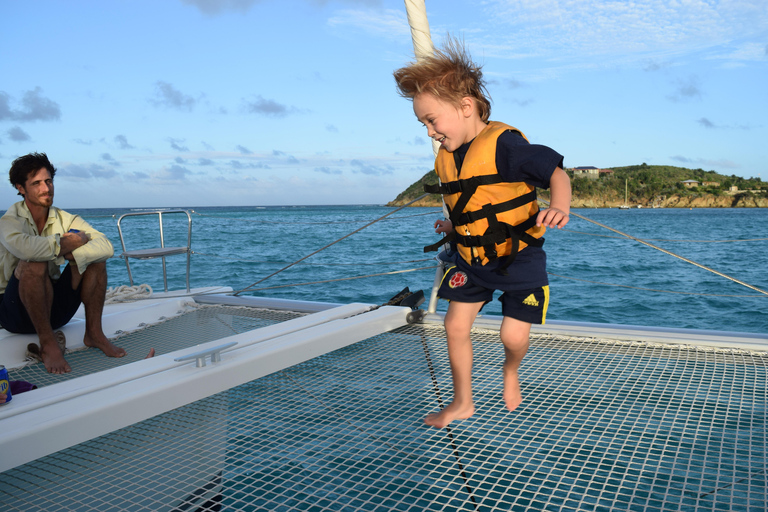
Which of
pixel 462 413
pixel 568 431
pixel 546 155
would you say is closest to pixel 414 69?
pixel 546 155

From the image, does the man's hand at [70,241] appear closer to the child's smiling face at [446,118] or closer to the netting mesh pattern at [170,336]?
the netting mesh pattern at [170,336]

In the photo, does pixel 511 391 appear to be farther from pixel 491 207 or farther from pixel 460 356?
pixel 491 207

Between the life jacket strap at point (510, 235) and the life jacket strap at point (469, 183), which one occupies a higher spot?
the life jacket strap at point (469, 183)

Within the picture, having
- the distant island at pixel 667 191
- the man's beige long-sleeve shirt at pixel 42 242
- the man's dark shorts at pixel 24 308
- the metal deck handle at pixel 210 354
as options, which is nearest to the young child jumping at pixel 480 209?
the metal deck handle at pixel 210 354

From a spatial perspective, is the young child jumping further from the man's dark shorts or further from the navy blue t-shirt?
the man's dark shorts

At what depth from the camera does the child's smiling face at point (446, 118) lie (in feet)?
5.65

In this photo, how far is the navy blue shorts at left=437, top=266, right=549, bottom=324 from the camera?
174cm

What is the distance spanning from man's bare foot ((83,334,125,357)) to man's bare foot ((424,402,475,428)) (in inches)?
67.8

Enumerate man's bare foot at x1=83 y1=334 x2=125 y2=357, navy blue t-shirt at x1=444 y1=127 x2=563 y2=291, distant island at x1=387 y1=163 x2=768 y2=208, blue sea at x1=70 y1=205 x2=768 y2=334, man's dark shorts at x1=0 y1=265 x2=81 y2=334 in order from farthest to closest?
distant island at x1=387 y1=163 x2=768 y2=208 < blue sea at x1=70 y1=205 x2=768 y2=334 < man's bare foot at x1=83 y1=334 x2=125 y2=357 < man's dark shorts at x1=0 y1=265 x2=81 y2=334 < navy blue t-shirt at x1=444 y1=127 x2=563 y2=291

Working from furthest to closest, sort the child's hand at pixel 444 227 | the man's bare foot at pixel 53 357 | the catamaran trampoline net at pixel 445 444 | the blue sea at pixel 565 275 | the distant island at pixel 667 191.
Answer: the distant island at pixel 667 191 → the blue sea at pixel 565 275 → the man's bare foot at pixel 53 357 → the child's hand at pixel 444 227 → the catamaran trampoline net at pixel 445 444

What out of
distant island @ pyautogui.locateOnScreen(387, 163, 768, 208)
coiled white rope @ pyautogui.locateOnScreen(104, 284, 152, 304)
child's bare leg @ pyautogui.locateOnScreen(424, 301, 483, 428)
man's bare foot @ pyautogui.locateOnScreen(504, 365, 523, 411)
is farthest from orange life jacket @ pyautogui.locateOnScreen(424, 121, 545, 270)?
distant island @ pyautogui.locateOnScreen(387, 163, 768, 208)

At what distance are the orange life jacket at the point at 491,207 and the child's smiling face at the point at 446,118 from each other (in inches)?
2.0

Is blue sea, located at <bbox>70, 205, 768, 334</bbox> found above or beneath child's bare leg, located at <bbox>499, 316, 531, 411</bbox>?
beneath

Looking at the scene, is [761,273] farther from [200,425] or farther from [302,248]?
[200,425]
